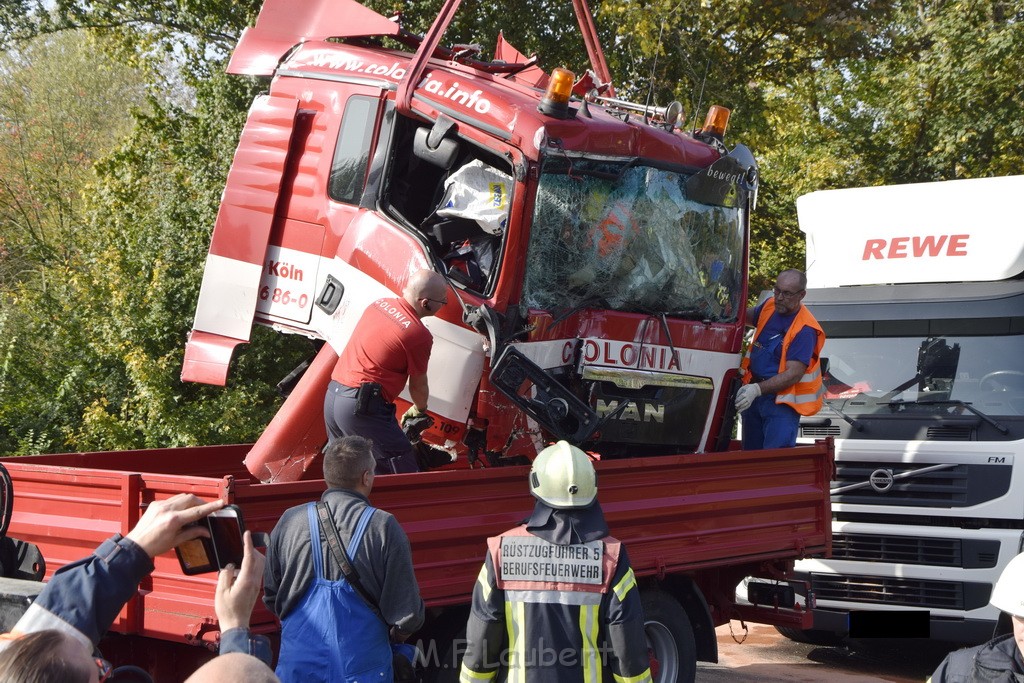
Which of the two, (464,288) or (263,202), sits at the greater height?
(263,202)

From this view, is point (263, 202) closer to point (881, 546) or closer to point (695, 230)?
point (695, 230)

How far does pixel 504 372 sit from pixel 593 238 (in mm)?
991

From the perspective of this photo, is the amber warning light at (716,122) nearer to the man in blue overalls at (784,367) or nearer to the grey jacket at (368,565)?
the man in blue overalls at (784,367)

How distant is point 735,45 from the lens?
13391 mm

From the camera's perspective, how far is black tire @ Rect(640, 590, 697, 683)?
5703 millimetres

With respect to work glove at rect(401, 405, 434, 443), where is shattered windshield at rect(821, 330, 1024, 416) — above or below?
above

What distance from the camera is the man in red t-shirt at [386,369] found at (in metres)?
5.26

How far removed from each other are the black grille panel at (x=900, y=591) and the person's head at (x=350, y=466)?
456 cm

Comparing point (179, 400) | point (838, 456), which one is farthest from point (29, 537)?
point (179, 400)

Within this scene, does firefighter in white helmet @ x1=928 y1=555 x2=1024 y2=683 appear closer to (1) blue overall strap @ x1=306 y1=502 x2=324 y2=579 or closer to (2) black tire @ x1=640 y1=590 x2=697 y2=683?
(1) blue overall strap @ x1=306 y1=502 x2=324 y2=579

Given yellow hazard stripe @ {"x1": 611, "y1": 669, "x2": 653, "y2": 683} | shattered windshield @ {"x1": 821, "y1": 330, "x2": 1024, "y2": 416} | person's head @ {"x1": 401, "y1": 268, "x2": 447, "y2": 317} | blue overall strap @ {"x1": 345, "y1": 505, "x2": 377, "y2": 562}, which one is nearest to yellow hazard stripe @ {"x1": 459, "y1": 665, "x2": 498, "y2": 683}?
yellow hazard stripe @ {"x1": 611, "y1": 669, "x2": 653, "y2": 683}

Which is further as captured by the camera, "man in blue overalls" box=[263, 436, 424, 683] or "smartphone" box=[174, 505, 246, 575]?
"man in blue overalls" box=[263, 436, 424, 683]

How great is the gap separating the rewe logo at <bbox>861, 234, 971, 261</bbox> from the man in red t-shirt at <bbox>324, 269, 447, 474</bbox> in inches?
156

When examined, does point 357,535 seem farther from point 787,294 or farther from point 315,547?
point 787,294
